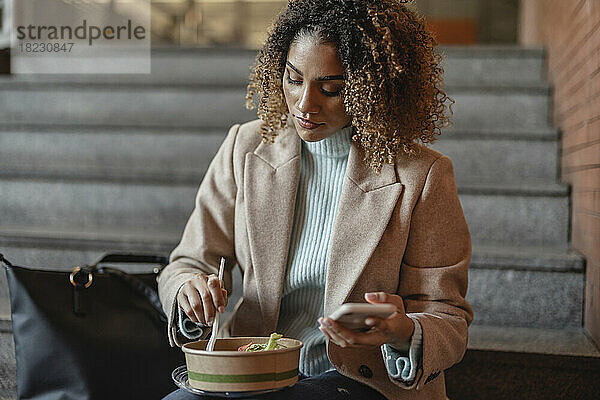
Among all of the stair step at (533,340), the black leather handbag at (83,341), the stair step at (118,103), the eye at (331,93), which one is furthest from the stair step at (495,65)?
the black leather handbag at (83,341)

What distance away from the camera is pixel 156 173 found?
2.24 meters

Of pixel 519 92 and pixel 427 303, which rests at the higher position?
pixel 519 92

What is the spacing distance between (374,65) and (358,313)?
444mm

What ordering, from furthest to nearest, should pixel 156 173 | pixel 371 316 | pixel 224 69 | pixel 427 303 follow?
pixel 224 69 → pixel 156 173 → pixel 427 303 → pixel 371 316

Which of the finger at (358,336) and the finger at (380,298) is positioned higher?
the finger at (380,298)

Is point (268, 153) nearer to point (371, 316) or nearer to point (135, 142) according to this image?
point (371, 316)

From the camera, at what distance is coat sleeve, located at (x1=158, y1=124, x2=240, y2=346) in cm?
146

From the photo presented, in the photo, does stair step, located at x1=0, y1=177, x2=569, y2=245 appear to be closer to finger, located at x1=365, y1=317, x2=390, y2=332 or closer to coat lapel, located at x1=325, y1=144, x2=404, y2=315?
coat lapel, located at x1=325, y1=144, x2=404, y2=315

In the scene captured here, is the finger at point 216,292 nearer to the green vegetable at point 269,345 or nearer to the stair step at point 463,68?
the green vegetable at point 269,345

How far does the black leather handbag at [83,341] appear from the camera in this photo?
145cm

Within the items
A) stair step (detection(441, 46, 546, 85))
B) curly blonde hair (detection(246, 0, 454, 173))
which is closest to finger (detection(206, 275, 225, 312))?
curly blonde hair (detection(246, 0, 454, 173))

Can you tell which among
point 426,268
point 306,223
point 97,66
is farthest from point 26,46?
→ point 426,268

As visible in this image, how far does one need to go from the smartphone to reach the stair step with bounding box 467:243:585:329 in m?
0.86

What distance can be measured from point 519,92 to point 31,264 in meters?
1.60
